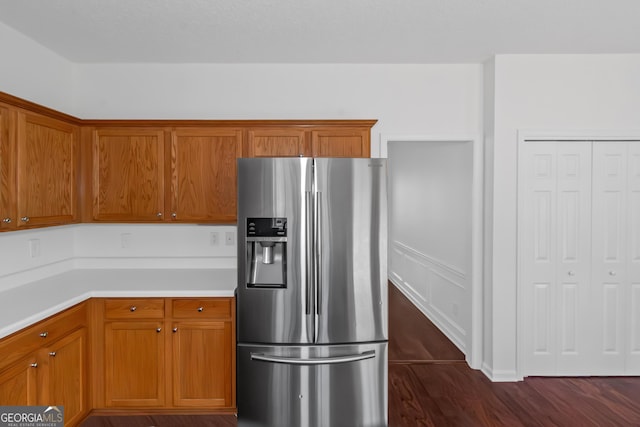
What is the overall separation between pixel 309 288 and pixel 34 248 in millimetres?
2119

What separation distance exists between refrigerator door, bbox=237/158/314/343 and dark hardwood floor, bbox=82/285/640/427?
81 centimetres

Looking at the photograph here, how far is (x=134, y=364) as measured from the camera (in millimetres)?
2674

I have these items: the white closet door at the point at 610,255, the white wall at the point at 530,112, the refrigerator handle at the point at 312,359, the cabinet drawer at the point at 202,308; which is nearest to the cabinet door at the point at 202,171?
the cabinet drawer at the point at 202,308

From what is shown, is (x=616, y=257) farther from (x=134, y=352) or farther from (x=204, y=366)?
(x=134, y=352)

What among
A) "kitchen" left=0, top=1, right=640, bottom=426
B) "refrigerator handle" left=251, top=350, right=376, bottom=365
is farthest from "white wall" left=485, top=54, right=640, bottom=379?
"refrigerator handle" left=251, top=350, right=376, bottom=365

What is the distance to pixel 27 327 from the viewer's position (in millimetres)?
2080

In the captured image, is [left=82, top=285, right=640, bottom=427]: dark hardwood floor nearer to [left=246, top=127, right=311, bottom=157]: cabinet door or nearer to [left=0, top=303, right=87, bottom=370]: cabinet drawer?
[left=0, top=303, right=87, bottom=370]: cabinet drawer

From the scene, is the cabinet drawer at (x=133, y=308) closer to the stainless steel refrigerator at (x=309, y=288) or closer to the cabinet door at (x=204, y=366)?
the cabinet door at (x=204, y=366)

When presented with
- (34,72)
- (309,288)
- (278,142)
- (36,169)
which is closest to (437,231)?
(278,142)

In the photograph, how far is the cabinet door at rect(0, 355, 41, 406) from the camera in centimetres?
196

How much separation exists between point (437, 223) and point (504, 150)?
1501 millimetres

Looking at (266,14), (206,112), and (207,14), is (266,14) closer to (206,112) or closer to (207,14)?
(207,14)

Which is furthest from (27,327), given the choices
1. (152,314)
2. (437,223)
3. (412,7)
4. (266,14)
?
(437,223)

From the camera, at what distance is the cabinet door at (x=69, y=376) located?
2289 mm
